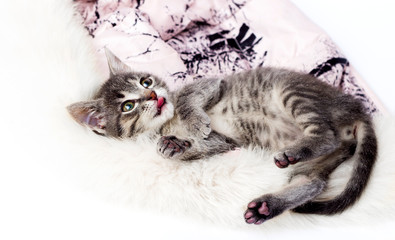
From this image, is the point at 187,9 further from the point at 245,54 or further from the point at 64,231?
the point at 64,231

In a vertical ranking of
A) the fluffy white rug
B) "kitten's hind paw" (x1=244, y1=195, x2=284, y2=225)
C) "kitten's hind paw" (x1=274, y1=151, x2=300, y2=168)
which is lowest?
the fluffy white rug

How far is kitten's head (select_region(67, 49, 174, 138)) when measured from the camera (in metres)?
1.31

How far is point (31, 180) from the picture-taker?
4.04 ft

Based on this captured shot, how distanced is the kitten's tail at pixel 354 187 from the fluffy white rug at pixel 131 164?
2 centimetres

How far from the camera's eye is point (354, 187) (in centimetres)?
118

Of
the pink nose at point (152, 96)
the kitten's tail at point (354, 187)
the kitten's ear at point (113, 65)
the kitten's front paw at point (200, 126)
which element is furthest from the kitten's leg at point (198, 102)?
the kitten's tail at point (354, 187)

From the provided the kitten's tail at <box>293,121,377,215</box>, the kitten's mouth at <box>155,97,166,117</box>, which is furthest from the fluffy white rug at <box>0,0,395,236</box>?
the kitten's mouth at <box>155,97,166,117</box>

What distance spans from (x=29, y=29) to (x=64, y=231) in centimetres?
81

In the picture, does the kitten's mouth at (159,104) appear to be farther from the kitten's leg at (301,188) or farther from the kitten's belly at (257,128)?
the kitten's leg at (301,188)

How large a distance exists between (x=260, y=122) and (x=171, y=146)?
1.18 ft

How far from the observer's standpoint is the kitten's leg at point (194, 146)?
1.22 metres

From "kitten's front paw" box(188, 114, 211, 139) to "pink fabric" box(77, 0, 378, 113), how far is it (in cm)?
43

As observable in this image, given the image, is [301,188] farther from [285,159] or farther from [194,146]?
[194,146]

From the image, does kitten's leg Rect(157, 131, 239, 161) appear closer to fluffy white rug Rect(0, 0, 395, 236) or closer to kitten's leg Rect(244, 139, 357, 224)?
fluffy white rug Rect(0, 0, 395, 236)
